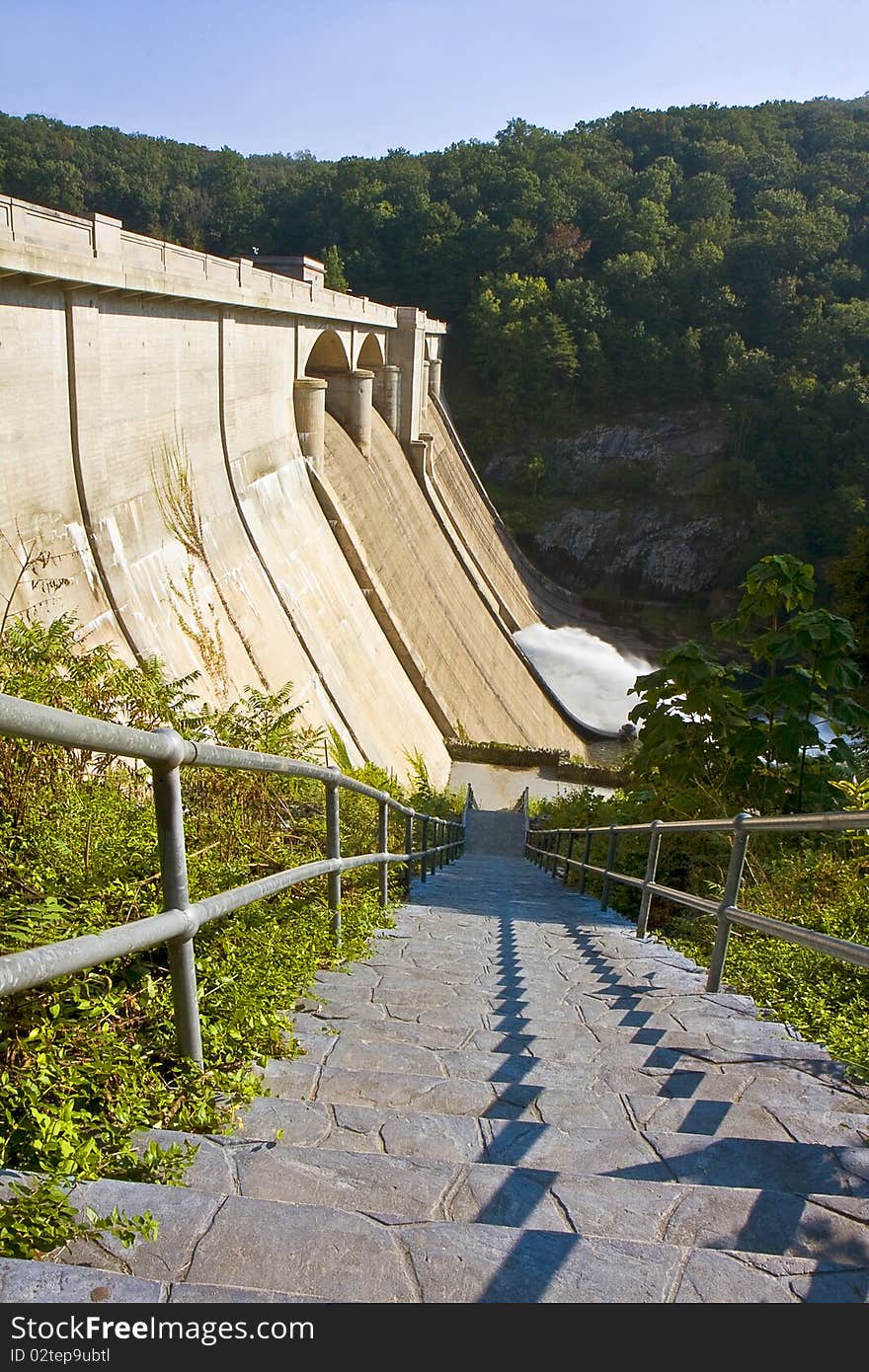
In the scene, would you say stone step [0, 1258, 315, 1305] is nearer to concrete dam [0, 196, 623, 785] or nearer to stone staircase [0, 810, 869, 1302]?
stone staircase [0, 810, 869, 1302]

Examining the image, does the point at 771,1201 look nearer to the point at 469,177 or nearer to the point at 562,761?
the point at 562,761

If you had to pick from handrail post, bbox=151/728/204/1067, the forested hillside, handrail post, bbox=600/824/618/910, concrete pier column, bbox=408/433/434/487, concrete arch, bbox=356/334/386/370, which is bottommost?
handrail post, bbox=600/824/618/910

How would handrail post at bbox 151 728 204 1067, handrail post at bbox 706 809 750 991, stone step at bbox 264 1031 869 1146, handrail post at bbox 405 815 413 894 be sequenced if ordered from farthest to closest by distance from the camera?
handrail post at bbox 405 815 413 894, handrail post at bbox 706 809 750 991, stone step at bbox 264 1031 869 1146, handrail post at bbox 151 728 204 1067

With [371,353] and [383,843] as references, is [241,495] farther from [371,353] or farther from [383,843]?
[371,353]

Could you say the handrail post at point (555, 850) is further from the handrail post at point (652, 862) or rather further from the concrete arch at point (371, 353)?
the concrete arch at point (371, 353)

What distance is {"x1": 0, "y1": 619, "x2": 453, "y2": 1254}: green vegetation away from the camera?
1884 mm

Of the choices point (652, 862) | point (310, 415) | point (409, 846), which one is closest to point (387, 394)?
point (310, 415)

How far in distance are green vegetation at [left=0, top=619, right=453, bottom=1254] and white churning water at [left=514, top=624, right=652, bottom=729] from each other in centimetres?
2626

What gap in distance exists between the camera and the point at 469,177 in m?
61.7

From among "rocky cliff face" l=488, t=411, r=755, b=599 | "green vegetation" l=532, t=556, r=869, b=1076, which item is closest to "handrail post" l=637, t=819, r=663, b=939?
"green vegetation" l=532, t=556, r=869, b=1076

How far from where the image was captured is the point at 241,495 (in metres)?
16.2

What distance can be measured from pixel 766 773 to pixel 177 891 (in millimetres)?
6270

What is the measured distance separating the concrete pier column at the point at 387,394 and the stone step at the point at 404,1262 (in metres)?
28.8
